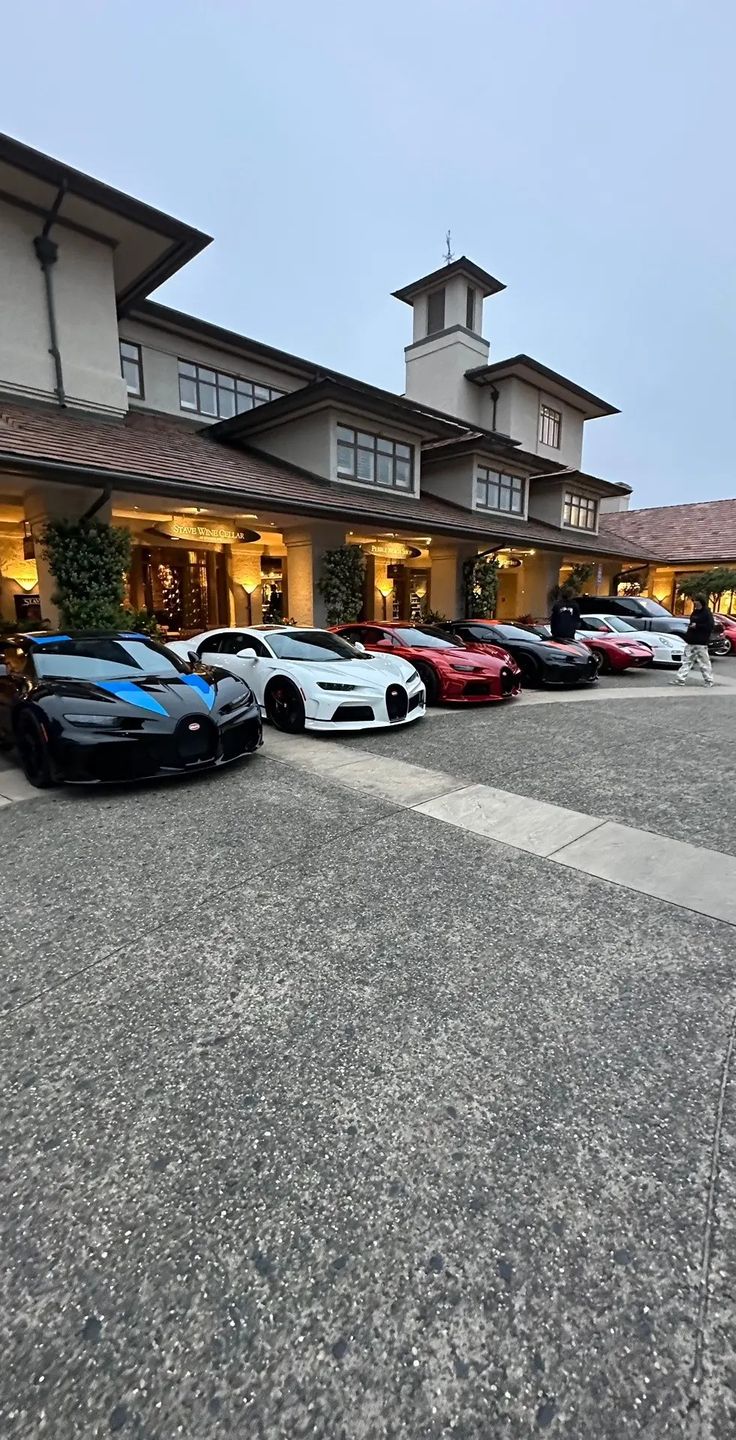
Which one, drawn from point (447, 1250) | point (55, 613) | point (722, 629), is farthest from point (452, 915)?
point (722, 629)

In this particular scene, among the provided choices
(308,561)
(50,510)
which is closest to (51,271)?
(50,510)

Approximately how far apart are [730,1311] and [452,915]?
1.90m

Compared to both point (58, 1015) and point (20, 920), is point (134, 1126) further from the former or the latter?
point (20, 920)

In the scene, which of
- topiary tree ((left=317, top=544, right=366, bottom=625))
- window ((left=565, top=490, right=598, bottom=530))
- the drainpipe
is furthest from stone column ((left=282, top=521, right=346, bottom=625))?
window ((left=565, top=490, right=598, bottom=530))

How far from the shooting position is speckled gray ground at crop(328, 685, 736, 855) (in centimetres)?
488

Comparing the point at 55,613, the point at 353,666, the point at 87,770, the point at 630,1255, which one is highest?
the point at 55,613

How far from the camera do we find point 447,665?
9.41 metres

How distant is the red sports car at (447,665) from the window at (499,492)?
35.7ft

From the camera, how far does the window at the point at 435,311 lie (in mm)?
23656

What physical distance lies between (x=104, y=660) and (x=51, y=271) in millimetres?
9972

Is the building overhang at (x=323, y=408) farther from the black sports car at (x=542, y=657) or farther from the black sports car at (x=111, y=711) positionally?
the black sports car at (x=111, y=711)

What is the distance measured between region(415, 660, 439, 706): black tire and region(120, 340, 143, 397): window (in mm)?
10631

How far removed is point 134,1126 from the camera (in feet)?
6.50

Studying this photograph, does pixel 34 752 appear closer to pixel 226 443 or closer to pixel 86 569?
pixel 86 569
